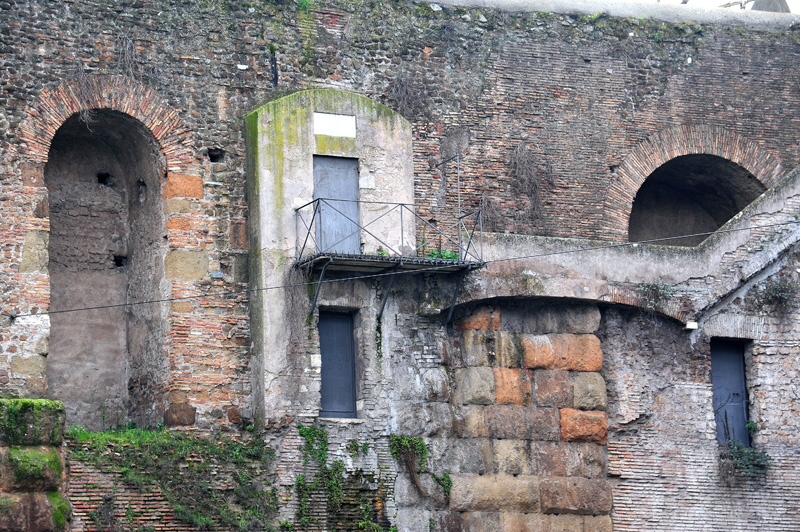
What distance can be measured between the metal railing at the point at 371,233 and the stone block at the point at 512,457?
7.79ft

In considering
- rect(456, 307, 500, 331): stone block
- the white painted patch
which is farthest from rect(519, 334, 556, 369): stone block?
the white painted patch

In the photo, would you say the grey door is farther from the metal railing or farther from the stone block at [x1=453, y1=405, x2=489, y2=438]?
the stone block at [x1=453, y1=405, x2=489, y2=438]

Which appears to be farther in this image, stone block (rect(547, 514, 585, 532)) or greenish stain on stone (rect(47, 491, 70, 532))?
stone block (rect(547, 514, 585, 532))

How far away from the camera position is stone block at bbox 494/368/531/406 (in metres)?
20.7

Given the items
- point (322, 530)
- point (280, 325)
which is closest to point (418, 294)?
point (280, 325)

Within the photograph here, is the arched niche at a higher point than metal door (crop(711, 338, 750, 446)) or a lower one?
higher

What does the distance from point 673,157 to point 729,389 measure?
3378 mm

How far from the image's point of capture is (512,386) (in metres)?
20.8

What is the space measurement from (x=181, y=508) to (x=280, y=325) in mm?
2742

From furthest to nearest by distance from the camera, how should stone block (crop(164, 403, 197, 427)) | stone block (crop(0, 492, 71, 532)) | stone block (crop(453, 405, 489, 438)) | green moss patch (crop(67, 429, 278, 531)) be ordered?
stone block (crop(453, 405, 489, 438)) → stone block (crop(164, 403, 197, 427)) → green moss patch (crop(67, 429, 278, 531)) → stone block (crop(0, 492, 71, 532))

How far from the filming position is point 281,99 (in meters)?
20.6

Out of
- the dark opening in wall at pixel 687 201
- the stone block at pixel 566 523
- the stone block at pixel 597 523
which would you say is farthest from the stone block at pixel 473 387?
the dark opening in wall at pixel 687 201

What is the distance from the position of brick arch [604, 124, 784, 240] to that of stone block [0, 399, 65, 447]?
27.6 ft

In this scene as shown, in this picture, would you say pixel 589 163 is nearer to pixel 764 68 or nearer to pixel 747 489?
pixel 764 68
